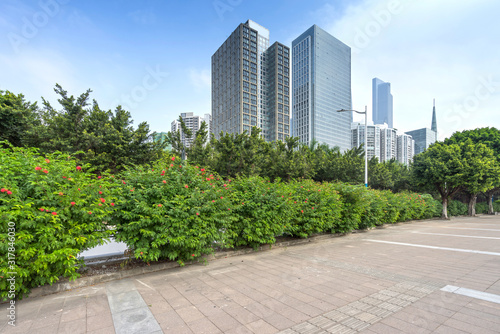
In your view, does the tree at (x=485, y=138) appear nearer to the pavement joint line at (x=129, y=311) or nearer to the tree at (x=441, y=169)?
the tree at (x=441, y=169)

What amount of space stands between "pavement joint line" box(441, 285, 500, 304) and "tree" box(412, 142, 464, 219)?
17344 mm

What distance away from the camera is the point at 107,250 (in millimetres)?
5770

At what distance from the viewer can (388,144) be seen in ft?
160

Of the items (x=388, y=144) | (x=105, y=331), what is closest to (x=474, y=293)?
(x=105, y=331)

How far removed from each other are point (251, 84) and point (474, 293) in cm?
9740

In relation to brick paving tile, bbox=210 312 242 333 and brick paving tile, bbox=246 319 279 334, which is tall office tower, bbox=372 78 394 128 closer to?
brick paving tile, bbox=246 319 279 334

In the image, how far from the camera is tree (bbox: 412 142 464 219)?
1750 cm

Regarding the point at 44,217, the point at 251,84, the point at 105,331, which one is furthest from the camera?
the point at 251,84

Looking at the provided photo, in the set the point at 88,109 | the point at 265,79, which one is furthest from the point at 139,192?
the point at 265,79

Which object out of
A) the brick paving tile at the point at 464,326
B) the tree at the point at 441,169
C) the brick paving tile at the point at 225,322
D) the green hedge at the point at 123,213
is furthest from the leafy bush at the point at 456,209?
the brick paving tile at the point at 225,322

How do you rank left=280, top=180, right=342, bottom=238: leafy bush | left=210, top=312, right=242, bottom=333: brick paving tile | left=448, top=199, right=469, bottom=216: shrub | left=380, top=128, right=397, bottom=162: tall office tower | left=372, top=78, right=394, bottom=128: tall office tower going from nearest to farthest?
left=210, top=312, right=242, bottom=333: brick paving tile → left=280, top=180, right=342, bottom=238: leafy bush → left=448, top=199, right=469, bottom=216: shrub → left=372, top=78, right=394, bottom=128: tall office tower → left=380, top=128, right=397, bottom=162: tall office tower

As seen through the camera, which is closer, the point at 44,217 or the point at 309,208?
the point at 44,217

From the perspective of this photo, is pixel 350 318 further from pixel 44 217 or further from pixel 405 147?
pixel 405 147

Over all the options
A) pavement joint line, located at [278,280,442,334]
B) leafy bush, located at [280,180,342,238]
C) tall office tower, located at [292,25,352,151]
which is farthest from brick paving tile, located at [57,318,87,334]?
tall office tower, located at [292,25,352,151]
